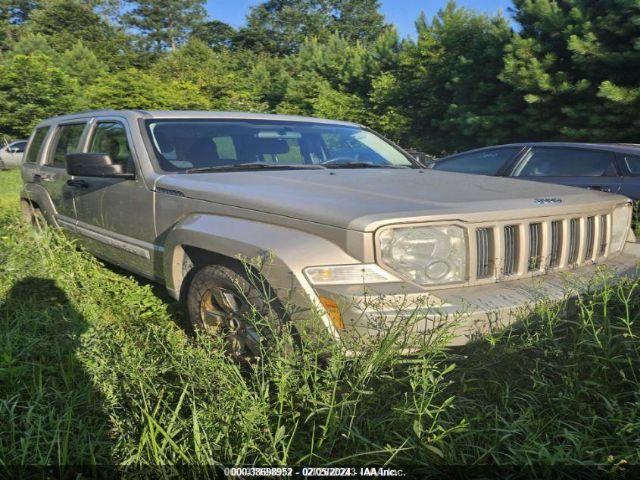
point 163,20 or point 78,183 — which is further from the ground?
point 163,20

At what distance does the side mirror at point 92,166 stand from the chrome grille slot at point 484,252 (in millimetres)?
2380

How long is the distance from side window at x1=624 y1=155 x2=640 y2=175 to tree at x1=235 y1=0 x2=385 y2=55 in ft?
187

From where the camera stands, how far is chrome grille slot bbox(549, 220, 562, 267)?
2783 millimetres

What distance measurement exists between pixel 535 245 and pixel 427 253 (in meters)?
0.68

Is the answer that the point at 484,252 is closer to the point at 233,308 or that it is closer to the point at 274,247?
the point at 274,247

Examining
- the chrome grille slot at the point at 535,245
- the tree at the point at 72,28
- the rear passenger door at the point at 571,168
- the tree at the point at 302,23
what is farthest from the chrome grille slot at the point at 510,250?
the tree at the point at 302,23

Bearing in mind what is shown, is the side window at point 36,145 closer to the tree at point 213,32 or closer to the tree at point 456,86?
the tree at point 456,86

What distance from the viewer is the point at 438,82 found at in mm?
22438

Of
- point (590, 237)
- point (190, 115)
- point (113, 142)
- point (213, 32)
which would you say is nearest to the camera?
point (590, 237)

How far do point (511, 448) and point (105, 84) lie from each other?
921 inches

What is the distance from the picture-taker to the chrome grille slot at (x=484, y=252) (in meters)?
2.48

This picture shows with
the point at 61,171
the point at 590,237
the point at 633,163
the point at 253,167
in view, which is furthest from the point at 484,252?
the point at 633,163

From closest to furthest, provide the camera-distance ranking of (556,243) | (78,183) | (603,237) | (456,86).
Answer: (556,243)
(603,237)
(78,183)
(456,86)

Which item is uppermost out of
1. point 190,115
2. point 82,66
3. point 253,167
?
point 82,66
